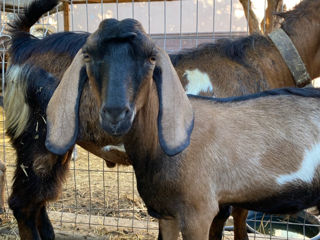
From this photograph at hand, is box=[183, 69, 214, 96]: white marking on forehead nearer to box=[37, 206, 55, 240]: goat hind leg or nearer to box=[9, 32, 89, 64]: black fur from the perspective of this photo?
box=[9, 32, 89, 64]: black fur

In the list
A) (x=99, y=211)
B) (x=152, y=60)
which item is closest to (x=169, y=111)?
(x=152, y=60)

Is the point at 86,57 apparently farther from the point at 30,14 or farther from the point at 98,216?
the point at 98,216

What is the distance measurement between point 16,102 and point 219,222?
1722 mm

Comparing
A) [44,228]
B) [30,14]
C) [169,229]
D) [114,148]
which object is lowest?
[44,228]

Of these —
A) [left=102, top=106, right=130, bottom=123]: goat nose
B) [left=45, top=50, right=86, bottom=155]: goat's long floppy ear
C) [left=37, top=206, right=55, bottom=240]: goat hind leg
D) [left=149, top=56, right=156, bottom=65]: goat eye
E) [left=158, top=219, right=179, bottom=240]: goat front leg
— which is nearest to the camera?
[left=102, top=106, right=130, bottom=123]: goat nose

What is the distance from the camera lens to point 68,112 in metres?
2.04

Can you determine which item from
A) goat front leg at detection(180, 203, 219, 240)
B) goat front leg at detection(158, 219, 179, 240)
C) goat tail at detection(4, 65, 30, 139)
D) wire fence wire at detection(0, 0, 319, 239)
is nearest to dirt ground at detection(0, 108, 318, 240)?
wire fence wire at detection(0, 0, 319, 239)

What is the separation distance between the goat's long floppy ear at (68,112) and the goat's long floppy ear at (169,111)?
1.25 ft

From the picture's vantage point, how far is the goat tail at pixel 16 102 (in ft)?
9.84

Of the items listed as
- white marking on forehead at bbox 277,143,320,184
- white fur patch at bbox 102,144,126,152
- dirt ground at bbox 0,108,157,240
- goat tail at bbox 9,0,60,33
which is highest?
goat tail at bbox 9,0,60,33

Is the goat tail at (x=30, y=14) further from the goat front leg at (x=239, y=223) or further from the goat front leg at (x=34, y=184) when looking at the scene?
the goat front leg at (x=239, y=223)

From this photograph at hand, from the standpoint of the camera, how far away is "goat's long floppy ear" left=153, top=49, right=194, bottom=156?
1.94 meters

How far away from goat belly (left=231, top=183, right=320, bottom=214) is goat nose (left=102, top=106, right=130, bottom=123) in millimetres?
953

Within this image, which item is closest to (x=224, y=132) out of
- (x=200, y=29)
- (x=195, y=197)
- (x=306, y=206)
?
(x=195, y=197)
